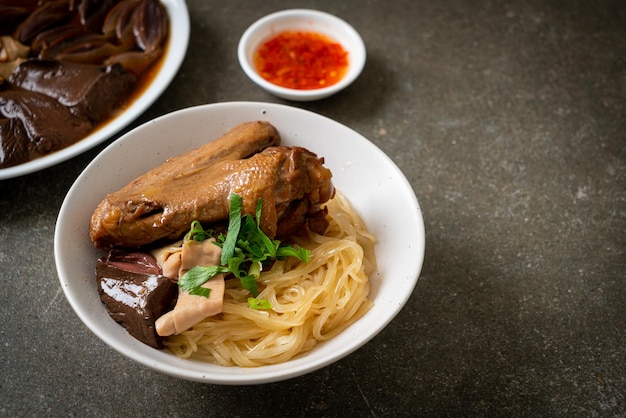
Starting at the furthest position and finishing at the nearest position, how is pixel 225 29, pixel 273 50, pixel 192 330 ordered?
pixel 225 29 → pixel 273 50 → pixel 192 330

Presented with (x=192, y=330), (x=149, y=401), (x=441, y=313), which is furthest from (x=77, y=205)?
(x=441, y=313)

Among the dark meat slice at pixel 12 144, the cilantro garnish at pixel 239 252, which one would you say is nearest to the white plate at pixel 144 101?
the dark meat slice at pixel 12 144

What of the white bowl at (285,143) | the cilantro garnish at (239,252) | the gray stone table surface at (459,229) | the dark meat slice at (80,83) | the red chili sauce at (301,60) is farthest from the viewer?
the red chili sauce at (301,60)

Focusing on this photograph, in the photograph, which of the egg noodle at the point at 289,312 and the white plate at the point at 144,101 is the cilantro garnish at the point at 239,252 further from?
the white plate at the point at 144,101

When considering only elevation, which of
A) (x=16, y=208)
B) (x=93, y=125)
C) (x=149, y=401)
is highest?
(x=93, y=125)

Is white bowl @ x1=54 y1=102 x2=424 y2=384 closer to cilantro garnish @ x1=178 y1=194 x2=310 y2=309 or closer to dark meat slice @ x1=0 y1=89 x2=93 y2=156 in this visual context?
cilantro garnish @ x1=178 y1=194 x2=310 y2=309

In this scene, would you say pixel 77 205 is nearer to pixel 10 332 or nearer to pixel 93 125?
pixel 10 332

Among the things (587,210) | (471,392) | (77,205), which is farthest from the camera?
(587,210)
